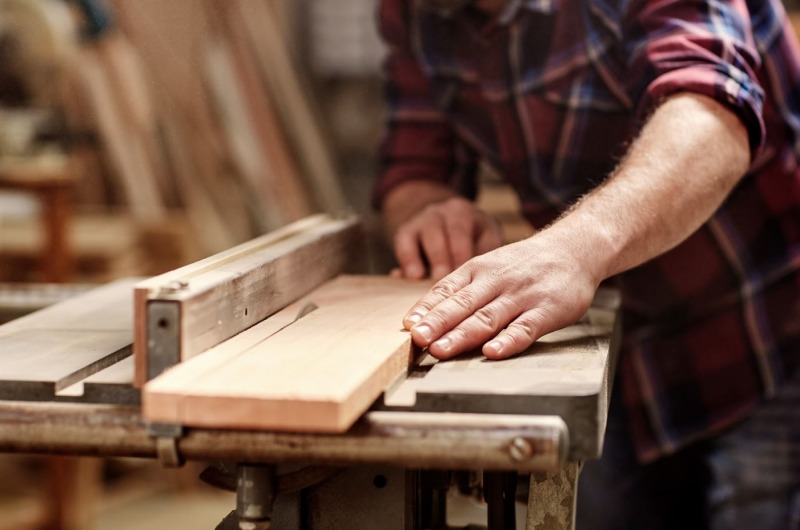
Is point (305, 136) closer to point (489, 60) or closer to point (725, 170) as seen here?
point (489, 60)

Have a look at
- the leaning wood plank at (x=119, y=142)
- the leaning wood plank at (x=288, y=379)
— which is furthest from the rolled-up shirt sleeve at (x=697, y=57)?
the leaning wood plank at (x=119, y=142)

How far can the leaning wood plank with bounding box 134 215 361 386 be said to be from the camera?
0.92m

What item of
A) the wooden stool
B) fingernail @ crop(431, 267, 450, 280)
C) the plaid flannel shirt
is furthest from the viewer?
the wooden stool

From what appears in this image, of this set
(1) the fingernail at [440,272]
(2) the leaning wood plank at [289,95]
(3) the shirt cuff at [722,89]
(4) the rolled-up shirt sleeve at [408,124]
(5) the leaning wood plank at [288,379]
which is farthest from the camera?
(2) the leaning wood plank at [289,95]

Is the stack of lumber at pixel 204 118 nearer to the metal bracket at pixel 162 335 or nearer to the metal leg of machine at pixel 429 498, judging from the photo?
the metal leg of machine at pixel 429 498

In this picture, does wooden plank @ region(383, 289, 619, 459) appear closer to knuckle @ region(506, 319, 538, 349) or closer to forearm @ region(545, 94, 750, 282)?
knuckle @ region(506, 319, 538, 349)

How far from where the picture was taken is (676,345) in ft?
5.84

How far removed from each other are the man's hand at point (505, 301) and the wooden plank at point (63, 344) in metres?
0.35

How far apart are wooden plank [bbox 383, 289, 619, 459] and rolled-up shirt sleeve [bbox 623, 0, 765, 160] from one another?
0.45 metres

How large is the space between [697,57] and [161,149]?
2.92 m

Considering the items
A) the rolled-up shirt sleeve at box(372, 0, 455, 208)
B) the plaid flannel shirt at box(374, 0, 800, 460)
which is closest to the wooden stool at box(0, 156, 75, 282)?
the rolled-up shirt sleeve at box(372, 0, 455, 208)

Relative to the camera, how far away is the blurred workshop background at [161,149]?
295cm

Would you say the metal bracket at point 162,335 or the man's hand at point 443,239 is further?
the man's hand at point 443,239

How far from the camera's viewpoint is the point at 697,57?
134 cm
